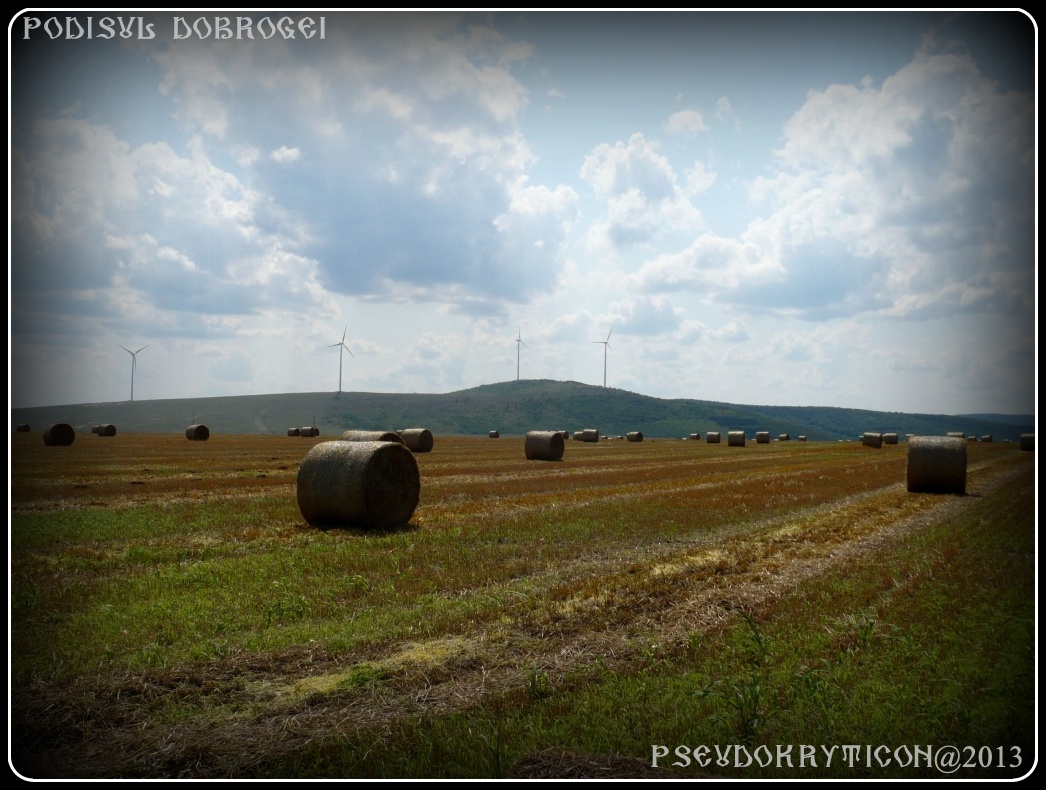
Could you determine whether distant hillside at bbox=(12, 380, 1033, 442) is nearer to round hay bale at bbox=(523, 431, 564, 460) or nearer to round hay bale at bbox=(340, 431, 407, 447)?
round hay bale at bbox=(523, 431, 564, 460)

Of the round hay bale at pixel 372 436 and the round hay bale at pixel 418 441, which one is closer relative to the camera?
the round hay bale at pixel 372 436

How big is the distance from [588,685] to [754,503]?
45.2 feet

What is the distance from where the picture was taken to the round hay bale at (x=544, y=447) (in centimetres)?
3762

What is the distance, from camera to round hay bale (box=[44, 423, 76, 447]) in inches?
1657

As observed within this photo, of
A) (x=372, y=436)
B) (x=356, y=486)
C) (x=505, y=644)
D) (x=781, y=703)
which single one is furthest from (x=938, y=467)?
(x=505, y=644)

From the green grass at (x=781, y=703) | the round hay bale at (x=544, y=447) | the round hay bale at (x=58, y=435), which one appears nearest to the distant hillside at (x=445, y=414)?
the round hay bale at (x=58, y=435)

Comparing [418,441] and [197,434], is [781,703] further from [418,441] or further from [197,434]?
[197,434]

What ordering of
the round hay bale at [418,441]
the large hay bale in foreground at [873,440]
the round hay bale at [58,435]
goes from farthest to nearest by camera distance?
1. the large hay bale in foreground at [873,440]
2. the round hay bale at [418,441]
3. the round hay bale at [58,435]

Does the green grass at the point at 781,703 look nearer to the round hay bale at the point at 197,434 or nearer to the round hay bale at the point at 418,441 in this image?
the round hay bale at the point at 418,441

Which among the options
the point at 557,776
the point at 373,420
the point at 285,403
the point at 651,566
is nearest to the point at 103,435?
the point at 651,566

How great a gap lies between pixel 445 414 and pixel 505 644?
499ft

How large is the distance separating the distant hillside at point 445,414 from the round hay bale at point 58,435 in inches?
3410

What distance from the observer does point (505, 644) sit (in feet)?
24.1

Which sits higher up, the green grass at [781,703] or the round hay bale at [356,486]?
the round hay bale at [356,486]
